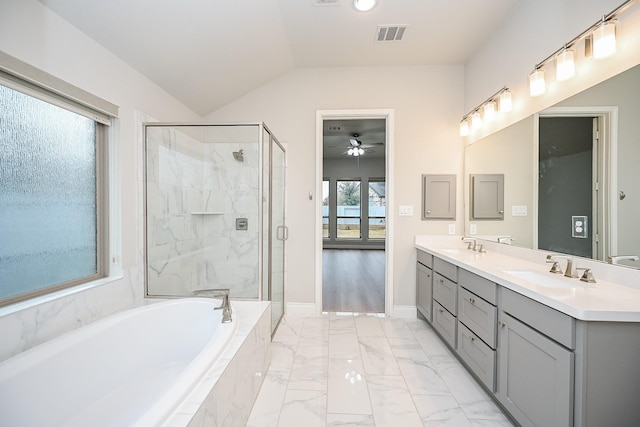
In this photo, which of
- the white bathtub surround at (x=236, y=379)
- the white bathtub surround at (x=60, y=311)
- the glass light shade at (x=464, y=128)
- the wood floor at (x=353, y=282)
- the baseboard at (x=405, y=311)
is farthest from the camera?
the wood floor at (x=353, y=282)

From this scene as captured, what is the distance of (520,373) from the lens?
4.86 feet

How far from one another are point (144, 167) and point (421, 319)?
3.18 metres

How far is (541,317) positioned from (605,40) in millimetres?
1510

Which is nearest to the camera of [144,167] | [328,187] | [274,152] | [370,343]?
[144,167]

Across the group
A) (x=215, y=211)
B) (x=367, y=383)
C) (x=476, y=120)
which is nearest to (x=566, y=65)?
(x=476, y=120)

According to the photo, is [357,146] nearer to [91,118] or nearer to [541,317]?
[91,118]

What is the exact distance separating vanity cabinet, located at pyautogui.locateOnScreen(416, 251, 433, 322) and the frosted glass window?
9.23ft

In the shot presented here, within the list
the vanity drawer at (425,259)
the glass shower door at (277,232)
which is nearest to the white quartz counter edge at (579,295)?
the vanity drawer at (425,259)

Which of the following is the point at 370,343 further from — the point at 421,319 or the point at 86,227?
the point at 86,227

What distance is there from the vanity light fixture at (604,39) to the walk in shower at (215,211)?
2229 millimetres

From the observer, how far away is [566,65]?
1727mm

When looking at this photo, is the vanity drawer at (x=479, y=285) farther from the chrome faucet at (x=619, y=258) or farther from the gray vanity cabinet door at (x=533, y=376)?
the chrome faucet at (x=619, y=258)

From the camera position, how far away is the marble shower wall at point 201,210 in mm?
2439

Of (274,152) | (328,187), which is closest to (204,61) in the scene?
(274,152)
